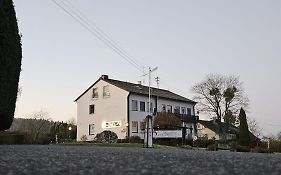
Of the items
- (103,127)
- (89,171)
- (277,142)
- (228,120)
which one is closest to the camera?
(89,171)

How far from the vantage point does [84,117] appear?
54906mm

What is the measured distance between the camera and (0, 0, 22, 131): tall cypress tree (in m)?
13.3

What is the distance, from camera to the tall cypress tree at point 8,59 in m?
13.3

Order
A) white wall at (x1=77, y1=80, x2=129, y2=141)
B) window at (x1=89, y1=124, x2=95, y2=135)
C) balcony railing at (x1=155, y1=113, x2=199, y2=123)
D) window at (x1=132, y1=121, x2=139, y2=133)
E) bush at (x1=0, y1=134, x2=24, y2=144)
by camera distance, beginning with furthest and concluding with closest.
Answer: balcony railing at (x1=155, y1=113, x2=199, y2=123) → window at (x1=89, y1=124, x2=95, y2=135) → white wall at (x1=77, y1=80, x2=129, y2=141) → window at (x1=132, y1=121, x2=139, y2=133) → bush at (x1=0, y1=134, x2=24, y2=144)

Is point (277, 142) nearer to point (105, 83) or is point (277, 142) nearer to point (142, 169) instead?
point (105, 83)

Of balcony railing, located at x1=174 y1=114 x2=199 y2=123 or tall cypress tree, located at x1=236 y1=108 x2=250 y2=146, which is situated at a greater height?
balcony railing, located at x1=174 y1=114 x2=199 y2=123

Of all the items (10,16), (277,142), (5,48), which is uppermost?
(10,16)

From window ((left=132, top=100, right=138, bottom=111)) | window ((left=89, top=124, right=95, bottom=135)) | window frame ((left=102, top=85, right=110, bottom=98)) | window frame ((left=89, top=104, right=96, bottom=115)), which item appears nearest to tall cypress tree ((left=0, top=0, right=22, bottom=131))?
window ((left=132, top=100, right=138, bottom=111))

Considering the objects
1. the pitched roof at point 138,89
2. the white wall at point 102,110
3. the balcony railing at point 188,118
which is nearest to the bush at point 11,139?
the white wall at point 102,110

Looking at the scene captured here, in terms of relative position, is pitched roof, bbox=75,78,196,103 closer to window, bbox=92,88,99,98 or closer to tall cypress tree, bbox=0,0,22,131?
window, bbox=92,88,99,98

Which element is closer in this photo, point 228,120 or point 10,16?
point 10,16

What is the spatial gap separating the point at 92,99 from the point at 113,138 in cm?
1334

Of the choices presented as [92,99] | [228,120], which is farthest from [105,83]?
[228,120]

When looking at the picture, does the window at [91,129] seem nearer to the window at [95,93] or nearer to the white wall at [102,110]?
the white wall at [102,110]
